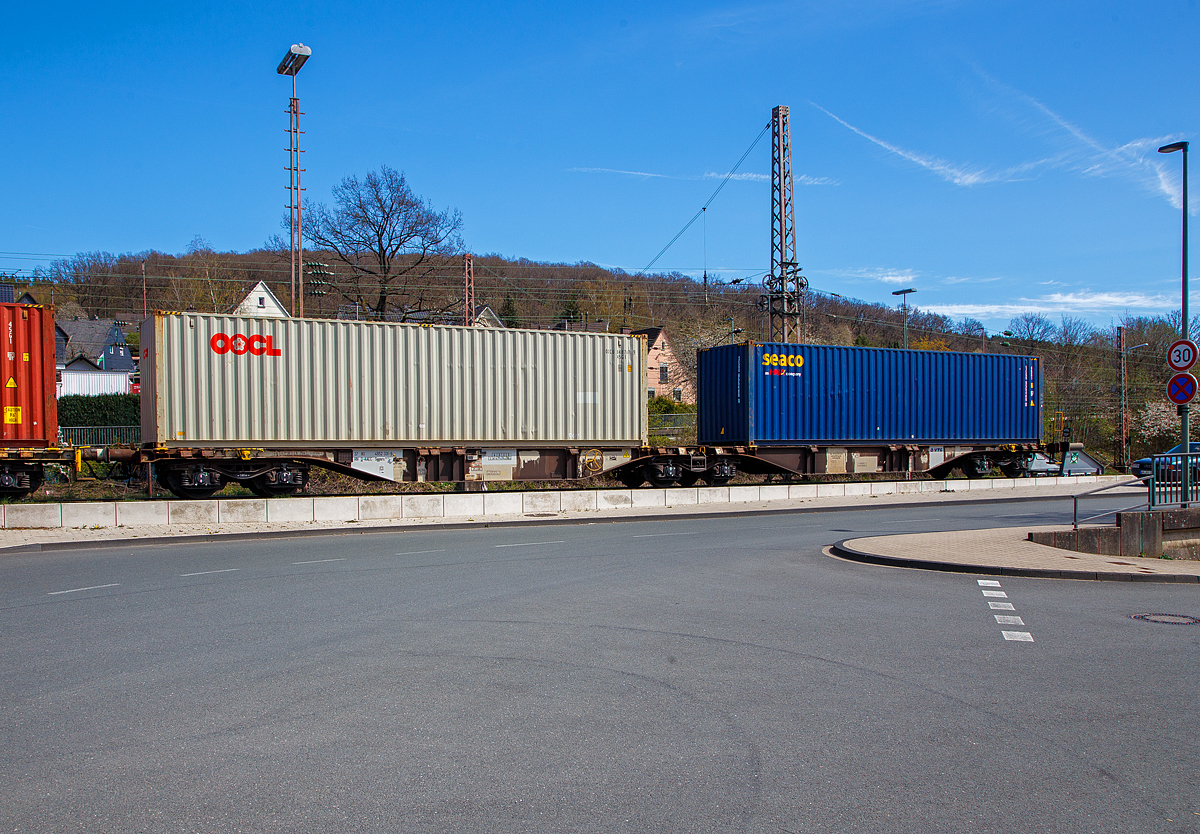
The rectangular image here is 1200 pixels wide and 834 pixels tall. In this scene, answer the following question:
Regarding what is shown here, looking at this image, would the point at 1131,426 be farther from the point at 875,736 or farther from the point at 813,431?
the point at 875,736

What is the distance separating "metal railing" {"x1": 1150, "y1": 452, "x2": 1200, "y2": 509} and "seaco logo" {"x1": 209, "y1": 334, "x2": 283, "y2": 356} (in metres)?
17.3

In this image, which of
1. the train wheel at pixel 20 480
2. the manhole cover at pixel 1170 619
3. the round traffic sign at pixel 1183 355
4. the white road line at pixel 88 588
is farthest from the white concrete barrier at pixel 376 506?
the manhole cover at pixel 1170 619

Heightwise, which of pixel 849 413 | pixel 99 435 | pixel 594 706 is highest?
pixel 849 413

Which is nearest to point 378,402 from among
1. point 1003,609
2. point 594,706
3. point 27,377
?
point 27,377

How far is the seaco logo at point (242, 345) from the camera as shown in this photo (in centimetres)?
1817

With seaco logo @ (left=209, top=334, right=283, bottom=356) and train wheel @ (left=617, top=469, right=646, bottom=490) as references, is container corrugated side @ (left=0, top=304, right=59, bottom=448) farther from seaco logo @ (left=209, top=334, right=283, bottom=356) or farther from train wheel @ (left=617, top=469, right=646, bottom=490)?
train wheel @ (left=617, top=469, right=646, bottom=490)

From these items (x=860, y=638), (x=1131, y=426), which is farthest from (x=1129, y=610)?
(x=1131, y=426)

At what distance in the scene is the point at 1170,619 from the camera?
Result: 7699 millimetres

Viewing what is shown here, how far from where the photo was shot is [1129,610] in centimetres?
814

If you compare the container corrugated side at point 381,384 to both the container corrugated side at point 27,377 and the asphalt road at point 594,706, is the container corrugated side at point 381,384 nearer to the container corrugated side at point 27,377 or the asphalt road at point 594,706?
the container corrugated side at point 27,377

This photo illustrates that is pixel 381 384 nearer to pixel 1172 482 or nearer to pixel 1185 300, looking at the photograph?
pixel 1172 482

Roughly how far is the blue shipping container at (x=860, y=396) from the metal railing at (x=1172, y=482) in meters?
10.7

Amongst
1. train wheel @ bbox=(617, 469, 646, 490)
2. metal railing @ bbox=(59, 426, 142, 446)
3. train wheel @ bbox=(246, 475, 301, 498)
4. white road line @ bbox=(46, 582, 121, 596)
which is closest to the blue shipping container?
train wheel @ bbox=(617, 469, 646, 490)

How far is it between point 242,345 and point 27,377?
4.21 metres
